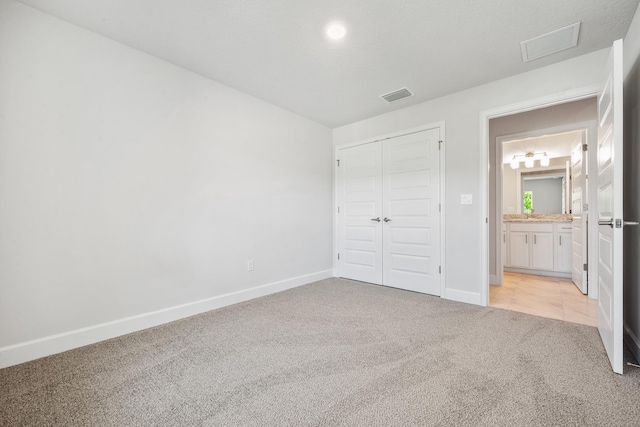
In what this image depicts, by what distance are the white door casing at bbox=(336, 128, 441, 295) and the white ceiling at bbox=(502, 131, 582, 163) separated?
2.39 m

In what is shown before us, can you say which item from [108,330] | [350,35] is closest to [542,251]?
[350,35]

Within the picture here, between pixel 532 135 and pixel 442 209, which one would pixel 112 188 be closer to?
pixel 442 209

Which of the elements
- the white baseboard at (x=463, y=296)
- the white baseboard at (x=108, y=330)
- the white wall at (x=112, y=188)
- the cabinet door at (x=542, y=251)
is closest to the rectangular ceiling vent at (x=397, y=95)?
the white wall at (x=112, y=188)

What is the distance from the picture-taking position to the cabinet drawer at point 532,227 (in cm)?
464

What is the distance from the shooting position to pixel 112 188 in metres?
2.31

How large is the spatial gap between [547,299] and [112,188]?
482cm

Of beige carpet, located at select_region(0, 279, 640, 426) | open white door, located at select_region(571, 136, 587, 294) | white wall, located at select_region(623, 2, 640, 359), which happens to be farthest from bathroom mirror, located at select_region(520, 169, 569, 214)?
beige carpet, located at select_region(0, 279, 640, 426)

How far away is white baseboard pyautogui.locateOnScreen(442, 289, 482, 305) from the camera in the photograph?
3.09 m

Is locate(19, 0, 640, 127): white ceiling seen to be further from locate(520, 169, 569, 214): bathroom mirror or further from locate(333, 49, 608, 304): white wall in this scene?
locate(520, 169, 569, 214): bathroom mirror

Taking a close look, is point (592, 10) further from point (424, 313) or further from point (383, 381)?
point (383, 381)

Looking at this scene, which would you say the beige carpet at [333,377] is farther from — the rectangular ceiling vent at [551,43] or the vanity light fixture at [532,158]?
the vanity light fixture at [532,158]

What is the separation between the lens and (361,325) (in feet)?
8.17

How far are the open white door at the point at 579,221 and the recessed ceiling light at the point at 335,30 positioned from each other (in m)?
3.59

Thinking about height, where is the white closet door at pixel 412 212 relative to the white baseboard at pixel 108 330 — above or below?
above
